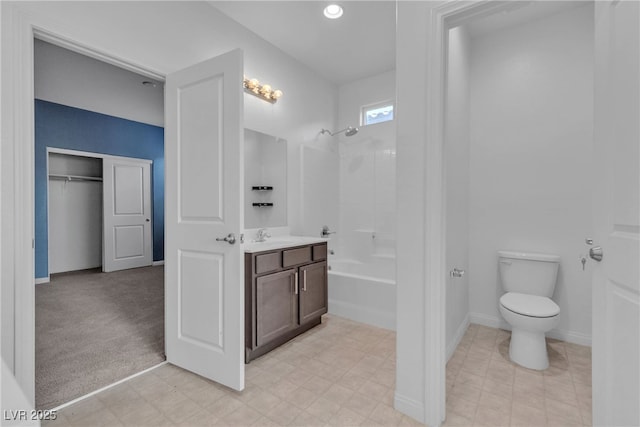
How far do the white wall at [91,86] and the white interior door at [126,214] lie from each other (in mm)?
876

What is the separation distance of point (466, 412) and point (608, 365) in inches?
31.9

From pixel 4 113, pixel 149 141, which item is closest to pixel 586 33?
pixel 4 113

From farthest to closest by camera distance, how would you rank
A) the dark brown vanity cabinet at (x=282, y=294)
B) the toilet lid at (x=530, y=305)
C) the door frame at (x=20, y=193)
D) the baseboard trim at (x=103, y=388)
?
the dark brown vanity cabinet at (x=282, y=294) → the toilet lid at (x=530, y=305) → the baseboard trim at (x=103, y=388) → the door frame at (x=20, y=193)

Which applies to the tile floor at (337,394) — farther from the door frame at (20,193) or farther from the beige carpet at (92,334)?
the door frame at (20,193)

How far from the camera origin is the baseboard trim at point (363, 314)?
2.76 m

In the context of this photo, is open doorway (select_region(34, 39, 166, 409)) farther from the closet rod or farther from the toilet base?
the toilet base

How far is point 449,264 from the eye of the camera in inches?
89.2

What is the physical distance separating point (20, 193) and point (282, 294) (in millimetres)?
1666

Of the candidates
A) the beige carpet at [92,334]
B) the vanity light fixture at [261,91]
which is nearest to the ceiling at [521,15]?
the vanity light fixture at [261,91]

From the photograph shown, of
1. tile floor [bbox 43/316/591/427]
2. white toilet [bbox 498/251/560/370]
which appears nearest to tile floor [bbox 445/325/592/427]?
tile floor [bbox 43/316/591/427]

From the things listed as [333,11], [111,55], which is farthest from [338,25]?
[111,55]

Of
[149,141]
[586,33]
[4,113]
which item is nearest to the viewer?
[4,113]

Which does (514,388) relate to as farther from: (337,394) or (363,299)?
(363,299)

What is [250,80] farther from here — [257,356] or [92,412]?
[92,412]
